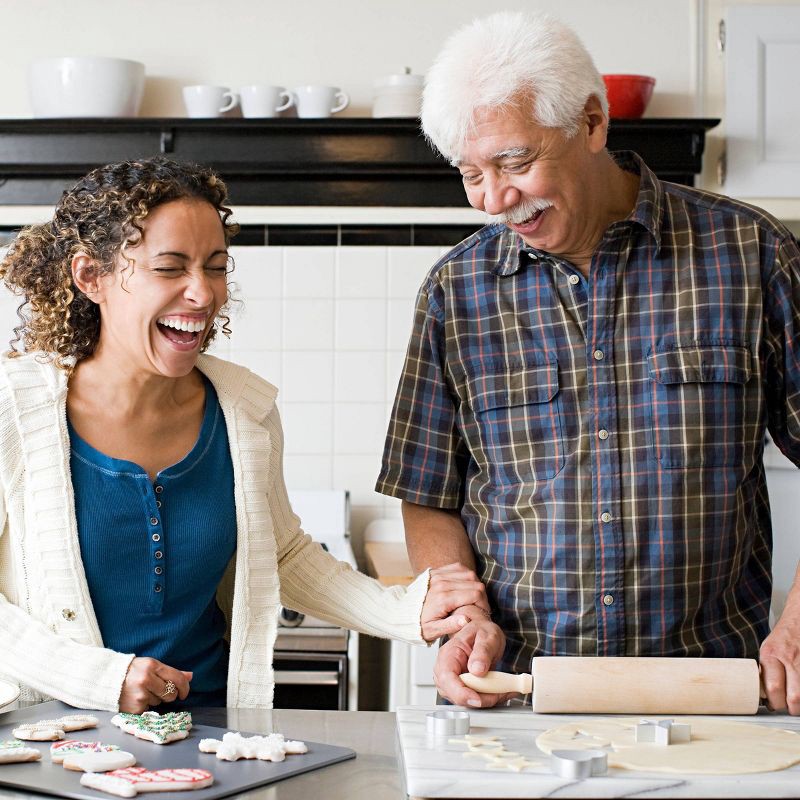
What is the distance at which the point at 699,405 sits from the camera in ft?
4.73

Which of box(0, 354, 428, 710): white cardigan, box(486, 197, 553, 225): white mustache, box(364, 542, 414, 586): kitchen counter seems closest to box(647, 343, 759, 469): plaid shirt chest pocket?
box(486, 197, 553, 225): white mustache

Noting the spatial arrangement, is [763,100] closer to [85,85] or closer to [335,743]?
[85,85]

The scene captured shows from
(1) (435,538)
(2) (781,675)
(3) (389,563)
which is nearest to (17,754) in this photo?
(1) (435,538)

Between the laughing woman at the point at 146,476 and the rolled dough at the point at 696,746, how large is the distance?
0.30m

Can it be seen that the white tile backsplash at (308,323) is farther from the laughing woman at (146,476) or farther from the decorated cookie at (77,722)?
the decorated cookie at (77,722)

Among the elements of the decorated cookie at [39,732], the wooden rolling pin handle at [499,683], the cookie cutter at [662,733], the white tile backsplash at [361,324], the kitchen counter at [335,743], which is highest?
the white tile backsplash at [361,324]

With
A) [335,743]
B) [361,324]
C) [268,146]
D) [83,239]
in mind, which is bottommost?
[335,743]

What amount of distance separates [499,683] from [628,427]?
1.30 ft

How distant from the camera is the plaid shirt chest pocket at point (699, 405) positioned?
1.43m

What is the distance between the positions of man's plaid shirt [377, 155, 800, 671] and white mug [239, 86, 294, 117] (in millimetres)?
1709

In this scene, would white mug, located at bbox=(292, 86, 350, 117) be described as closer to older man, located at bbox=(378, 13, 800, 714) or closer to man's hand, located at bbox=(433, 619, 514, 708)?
older man, located at bbox=(378, 13, 800, 714)

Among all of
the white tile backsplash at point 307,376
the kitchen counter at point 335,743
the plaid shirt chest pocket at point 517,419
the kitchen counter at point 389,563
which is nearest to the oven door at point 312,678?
the kitchen counter at point 389,563

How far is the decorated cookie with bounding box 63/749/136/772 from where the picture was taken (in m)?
1.01

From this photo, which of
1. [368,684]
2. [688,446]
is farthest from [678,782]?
[368,684]
